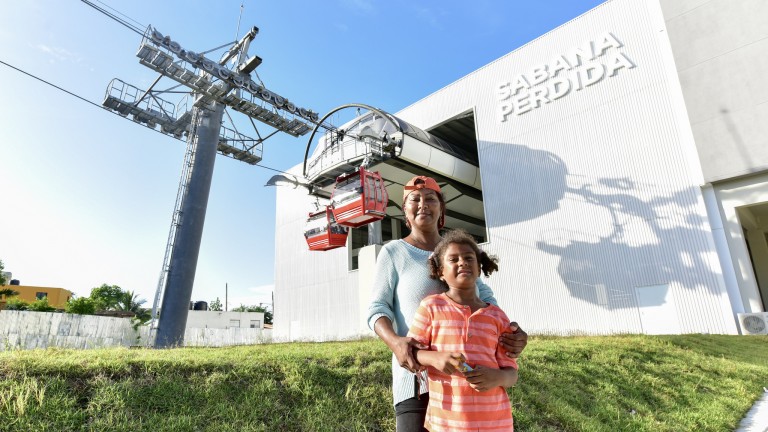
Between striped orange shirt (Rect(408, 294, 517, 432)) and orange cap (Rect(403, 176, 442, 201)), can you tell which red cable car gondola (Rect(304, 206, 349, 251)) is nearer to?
orange cap (Rect(403, 176, 442, 201))

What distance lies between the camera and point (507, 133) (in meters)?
18.7

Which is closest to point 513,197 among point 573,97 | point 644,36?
point 573,97

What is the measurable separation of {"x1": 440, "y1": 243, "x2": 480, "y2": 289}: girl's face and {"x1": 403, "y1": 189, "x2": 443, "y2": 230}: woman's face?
10.6 inches

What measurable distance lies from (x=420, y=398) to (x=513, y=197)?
17.4 metres

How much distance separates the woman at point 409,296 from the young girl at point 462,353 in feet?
0.20

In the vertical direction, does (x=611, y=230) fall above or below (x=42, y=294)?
below

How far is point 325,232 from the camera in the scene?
17.6m

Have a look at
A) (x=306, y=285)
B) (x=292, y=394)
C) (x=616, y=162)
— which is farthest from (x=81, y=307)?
(x=616, y=162)

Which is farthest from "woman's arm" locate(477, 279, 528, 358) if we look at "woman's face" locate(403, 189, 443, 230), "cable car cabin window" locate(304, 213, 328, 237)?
"cable car cabin window" locate(304, 213, 328, 237)

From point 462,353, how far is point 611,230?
16.0m

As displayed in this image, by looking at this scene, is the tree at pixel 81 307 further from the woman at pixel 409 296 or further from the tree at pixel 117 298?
the woman at pixel 409 296

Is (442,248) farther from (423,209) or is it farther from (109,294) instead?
(109,294)

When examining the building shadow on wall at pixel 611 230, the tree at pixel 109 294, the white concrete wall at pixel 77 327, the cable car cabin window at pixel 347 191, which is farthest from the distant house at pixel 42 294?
the building shadow on wall at pixel 611 230

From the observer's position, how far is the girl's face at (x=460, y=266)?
1.76m
